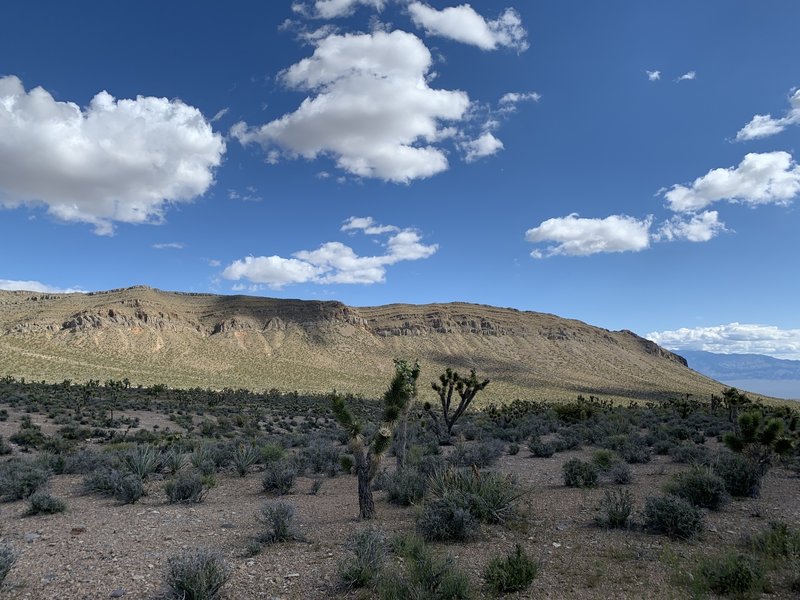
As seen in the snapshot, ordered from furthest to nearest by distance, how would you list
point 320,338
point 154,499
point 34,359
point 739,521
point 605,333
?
point 605,333 → point 320,338 → point 34,359 → point 154,499 → point 739,521

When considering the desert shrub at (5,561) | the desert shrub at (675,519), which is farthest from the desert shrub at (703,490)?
the desert shrub at (5,561)

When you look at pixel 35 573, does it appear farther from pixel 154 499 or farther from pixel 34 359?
pixel 34 359

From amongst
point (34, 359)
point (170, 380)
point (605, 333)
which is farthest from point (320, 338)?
point (605, 333)

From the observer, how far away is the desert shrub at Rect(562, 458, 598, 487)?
1259cm

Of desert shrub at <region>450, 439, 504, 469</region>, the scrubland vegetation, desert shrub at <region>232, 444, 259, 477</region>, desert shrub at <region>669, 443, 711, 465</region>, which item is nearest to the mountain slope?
desert shrub at <region>669, 443, 711, 465</region>

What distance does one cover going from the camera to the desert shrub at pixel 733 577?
6047mm

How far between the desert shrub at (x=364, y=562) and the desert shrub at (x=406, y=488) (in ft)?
11.7

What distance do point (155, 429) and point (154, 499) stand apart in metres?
16.3

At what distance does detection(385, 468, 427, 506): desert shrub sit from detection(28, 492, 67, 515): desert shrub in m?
6.77

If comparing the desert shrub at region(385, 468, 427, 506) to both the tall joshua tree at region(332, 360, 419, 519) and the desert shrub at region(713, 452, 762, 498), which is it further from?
the desert shrub at region(713, 452, 762, 498)

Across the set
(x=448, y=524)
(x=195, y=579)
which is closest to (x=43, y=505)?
(x=195, y=579)

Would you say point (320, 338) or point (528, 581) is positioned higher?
point (320, 338)

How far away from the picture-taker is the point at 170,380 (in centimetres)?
6084

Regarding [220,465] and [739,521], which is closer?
[739,521]
